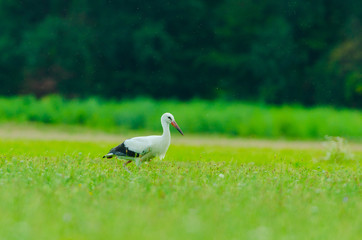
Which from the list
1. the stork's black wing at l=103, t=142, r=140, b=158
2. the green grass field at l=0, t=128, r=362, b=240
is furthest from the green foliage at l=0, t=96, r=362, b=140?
the stork's black wing at l=103, t=142, r=140, b=158

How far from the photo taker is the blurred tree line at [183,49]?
1640 inches

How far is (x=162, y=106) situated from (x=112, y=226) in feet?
73.8

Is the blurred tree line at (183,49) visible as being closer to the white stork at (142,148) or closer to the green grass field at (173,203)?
the white stork at (142,148)

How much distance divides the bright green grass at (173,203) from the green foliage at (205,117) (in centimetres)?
1269

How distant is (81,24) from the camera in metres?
45.9

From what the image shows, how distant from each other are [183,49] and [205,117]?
70.1 ft

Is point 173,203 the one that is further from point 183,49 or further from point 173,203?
point 183,49

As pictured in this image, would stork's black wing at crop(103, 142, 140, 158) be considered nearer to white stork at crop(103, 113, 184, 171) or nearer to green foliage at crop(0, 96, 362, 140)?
white stork at crop(103, 113, 184, 171)

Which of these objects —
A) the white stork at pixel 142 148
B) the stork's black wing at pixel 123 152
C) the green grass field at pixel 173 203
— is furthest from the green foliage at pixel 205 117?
the stork's black wing at pixel 123 152

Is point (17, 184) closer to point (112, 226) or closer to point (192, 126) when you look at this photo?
point (112, 226)

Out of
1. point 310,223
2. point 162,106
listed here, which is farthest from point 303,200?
point 162,106

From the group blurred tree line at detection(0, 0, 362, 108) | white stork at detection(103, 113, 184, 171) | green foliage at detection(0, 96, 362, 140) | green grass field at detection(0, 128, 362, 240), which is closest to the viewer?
green grass field at detection(0, 128, 362, 240)

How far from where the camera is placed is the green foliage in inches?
885

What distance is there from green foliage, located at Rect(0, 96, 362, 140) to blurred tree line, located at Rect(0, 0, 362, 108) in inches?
541
